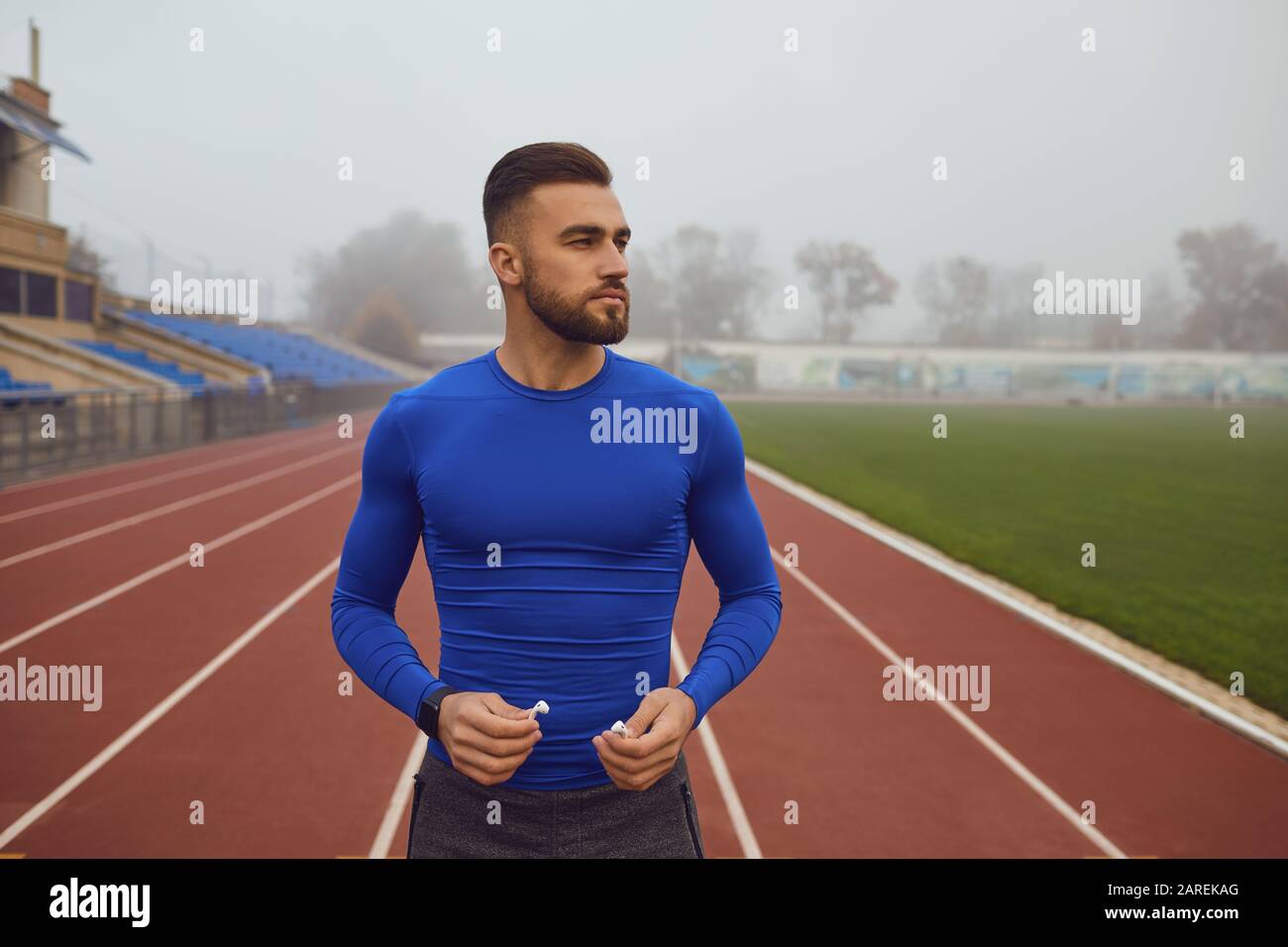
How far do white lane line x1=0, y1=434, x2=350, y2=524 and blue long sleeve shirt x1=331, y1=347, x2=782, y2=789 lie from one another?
46.5 feet

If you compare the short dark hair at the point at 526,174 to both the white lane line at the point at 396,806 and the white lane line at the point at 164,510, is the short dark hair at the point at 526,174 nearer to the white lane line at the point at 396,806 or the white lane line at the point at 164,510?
the white lane line at the point at 396,806

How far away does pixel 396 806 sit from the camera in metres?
5.27

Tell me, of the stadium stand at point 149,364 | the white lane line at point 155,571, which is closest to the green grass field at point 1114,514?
the white lane line at point 155,571

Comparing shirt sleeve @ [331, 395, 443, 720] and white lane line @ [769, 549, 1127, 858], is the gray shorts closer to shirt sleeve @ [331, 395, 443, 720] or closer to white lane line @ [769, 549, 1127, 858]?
shirt sleeve @ [331, 395, 443, 720]

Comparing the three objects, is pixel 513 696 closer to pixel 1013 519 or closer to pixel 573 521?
pixel 573 521

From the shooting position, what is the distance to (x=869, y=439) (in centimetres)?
3042

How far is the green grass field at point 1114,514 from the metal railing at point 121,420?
14.1m

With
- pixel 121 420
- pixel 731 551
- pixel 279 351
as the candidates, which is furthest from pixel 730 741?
pixel 279 351

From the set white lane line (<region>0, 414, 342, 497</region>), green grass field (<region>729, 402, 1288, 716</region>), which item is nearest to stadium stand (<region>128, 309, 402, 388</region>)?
white lane line (<region>0, 414, 342, 497</region>)

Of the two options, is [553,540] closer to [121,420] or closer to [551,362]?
[551,362]

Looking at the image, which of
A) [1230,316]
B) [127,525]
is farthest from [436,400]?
[1230,316]

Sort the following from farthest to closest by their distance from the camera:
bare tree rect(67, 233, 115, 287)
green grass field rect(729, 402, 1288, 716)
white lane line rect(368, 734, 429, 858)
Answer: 1. bare tree rect(67, 233, 115, 287)
2. green grass field rect(729, 402, 1288, 716)
3. white lane line rect(368, 734, 429, 858)

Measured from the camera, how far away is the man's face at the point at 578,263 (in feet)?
5.44

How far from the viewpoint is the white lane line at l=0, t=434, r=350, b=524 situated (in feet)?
46.0
